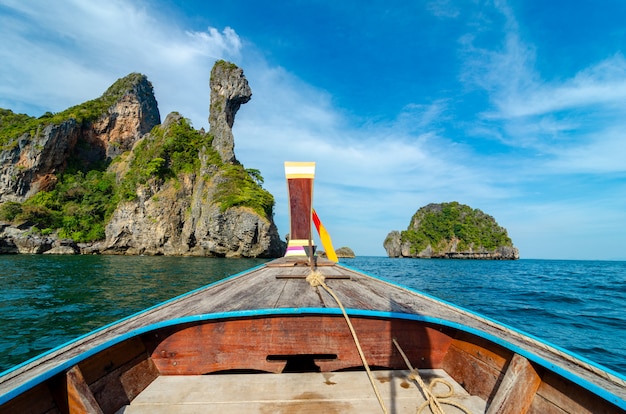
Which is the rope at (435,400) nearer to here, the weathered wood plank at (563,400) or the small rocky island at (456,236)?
the weathered wood plank at (563,400)

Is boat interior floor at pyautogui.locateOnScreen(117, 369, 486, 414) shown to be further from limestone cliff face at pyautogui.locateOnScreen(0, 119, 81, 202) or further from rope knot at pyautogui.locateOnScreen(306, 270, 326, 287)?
limestone cliff face at pyautogui.locateOnScreen(0, 119, 81, 202)

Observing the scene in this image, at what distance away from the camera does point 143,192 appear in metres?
45.0

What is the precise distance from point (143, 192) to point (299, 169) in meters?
48.8

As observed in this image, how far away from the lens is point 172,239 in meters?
43.4

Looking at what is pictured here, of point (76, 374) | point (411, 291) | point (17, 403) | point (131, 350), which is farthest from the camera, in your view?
point (411, 291)

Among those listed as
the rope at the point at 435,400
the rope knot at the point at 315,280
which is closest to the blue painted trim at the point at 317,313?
the rope at the point at 435,400

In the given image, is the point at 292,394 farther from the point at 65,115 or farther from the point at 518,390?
the point at 65,115

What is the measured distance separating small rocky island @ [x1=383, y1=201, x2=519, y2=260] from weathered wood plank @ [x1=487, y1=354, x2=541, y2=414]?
97.9m

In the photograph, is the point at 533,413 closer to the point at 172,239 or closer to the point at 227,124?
the point at 172,239

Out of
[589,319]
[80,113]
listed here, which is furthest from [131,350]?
[80,113]

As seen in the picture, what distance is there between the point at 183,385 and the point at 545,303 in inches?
541

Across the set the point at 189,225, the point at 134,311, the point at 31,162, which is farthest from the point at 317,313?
the point at 31,162

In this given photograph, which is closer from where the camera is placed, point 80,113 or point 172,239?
point 172,239

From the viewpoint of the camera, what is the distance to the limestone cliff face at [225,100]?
1863 inches
